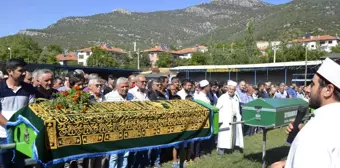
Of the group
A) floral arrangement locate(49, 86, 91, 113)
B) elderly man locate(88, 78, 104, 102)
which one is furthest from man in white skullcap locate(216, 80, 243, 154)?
floral arrangement locate(49, 86, 91, 113)

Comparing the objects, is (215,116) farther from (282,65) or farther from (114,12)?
(114,12)

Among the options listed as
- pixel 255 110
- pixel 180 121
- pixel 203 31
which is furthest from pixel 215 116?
pixel 203 31

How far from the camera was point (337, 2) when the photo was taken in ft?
407

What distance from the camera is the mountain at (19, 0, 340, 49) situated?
367ft

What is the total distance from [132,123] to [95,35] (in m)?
132

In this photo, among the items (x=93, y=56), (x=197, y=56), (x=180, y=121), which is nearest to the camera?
(x=180, y=121)

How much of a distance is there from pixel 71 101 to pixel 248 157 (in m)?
4.78

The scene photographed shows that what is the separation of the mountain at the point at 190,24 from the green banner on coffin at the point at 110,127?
100 meters

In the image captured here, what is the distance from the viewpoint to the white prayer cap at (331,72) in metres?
1.87

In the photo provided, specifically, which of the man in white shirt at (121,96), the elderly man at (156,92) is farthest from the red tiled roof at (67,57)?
the man in white shirt at (121,96)

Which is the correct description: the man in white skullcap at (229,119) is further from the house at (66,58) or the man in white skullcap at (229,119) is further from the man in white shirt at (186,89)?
the house at (66,58)

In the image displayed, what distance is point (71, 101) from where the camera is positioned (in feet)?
12.7

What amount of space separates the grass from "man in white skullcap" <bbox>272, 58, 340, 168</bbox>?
4937 mm

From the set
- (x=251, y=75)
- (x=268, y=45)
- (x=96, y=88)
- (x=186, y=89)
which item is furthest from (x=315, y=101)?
(x=268, y=45)
